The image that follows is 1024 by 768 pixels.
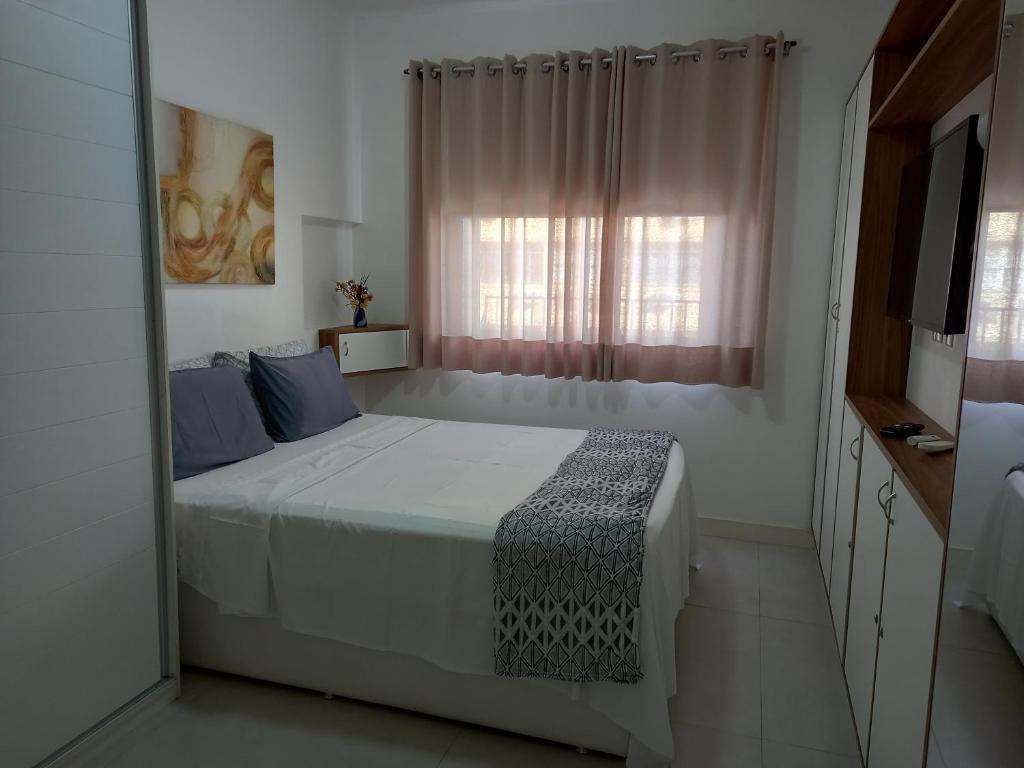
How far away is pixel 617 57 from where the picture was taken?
362cm

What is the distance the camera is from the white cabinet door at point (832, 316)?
129 inches

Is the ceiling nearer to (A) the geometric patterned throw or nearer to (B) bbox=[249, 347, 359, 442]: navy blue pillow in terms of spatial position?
(B) bbox=[249, 347, 359, 442]: navy blue pillow

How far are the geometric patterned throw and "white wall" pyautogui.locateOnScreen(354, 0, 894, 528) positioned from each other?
6.20 feet

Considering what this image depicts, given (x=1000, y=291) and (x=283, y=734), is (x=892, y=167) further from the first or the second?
(x=283, y=734)

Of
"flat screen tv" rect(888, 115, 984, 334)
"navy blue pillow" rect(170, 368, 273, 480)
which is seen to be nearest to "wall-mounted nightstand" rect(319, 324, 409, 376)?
"navy blue pillow" rect(170, 368, 273, 480)

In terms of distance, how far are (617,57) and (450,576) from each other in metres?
2.82

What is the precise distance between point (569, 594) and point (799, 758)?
844 millimetres

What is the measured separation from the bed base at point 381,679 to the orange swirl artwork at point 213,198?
1.44 m

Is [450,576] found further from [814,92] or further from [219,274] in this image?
[814,92]

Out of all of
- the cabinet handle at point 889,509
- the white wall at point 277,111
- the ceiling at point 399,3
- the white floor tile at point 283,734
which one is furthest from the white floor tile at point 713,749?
the ceiling at point 399,3

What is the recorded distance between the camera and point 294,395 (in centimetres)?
317

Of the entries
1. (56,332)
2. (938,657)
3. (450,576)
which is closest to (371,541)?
(450,576)

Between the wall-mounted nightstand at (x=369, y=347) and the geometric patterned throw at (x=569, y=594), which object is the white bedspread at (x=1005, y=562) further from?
the wall-mounted nightstand at (x=369, y=347)

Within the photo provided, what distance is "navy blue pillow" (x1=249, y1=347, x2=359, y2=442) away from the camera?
313cm
